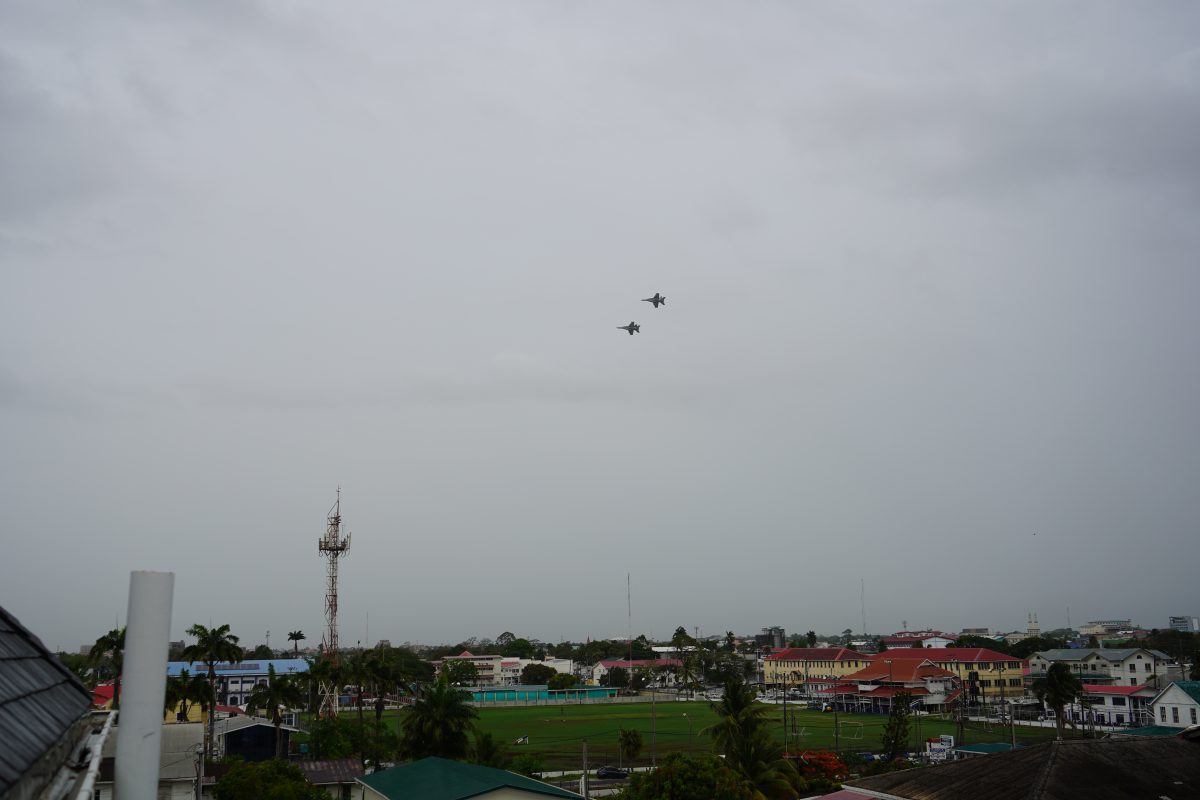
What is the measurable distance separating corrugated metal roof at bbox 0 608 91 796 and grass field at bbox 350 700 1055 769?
5035 cm

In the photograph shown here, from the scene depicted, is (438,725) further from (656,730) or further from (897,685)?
(897,685)

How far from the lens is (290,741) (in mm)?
64125

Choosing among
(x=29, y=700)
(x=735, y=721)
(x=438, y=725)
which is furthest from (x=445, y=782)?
(x=29, y=700)

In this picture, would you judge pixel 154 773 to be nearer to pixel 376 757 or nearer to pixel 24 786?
pixel 24 786

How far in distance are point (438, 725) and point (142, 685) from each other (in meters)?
40.5

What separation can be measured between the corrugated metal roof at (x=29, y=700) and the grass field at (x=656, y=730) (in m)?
50.4

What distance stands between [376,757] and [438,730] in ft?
29.8

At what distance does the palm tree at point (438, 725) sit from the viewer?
163ft

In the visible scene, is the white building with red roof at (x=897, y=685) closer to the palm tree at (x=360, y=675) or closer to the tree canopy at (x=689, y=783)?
the palm tree at (x=360, y=675)

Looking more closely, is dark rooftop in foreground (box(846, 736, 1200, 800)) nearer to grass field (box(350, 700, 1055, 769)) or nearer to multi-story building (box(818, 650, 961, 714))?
grass field (box(350, 700, 1055, 769))

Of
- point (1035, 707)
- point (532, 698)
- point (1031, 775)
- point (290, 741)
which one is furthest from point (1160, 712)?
point (532, 698)

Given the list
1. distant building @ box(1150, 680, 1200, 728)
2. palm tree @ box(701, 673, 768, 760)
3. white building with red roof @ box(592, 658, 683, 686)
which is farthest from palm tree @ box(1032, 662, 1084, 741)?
white building with red roof @ box(592, 658, 683, 686)

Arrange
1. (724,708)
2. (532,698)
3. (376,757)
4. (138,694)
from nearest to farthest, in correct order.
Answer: (138,694)
(724,708)
(376,757)
(532,698)

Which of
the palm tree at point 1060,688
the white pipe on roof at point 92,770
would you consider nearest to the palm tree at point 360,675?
the white pipe on roof at point 92,770
